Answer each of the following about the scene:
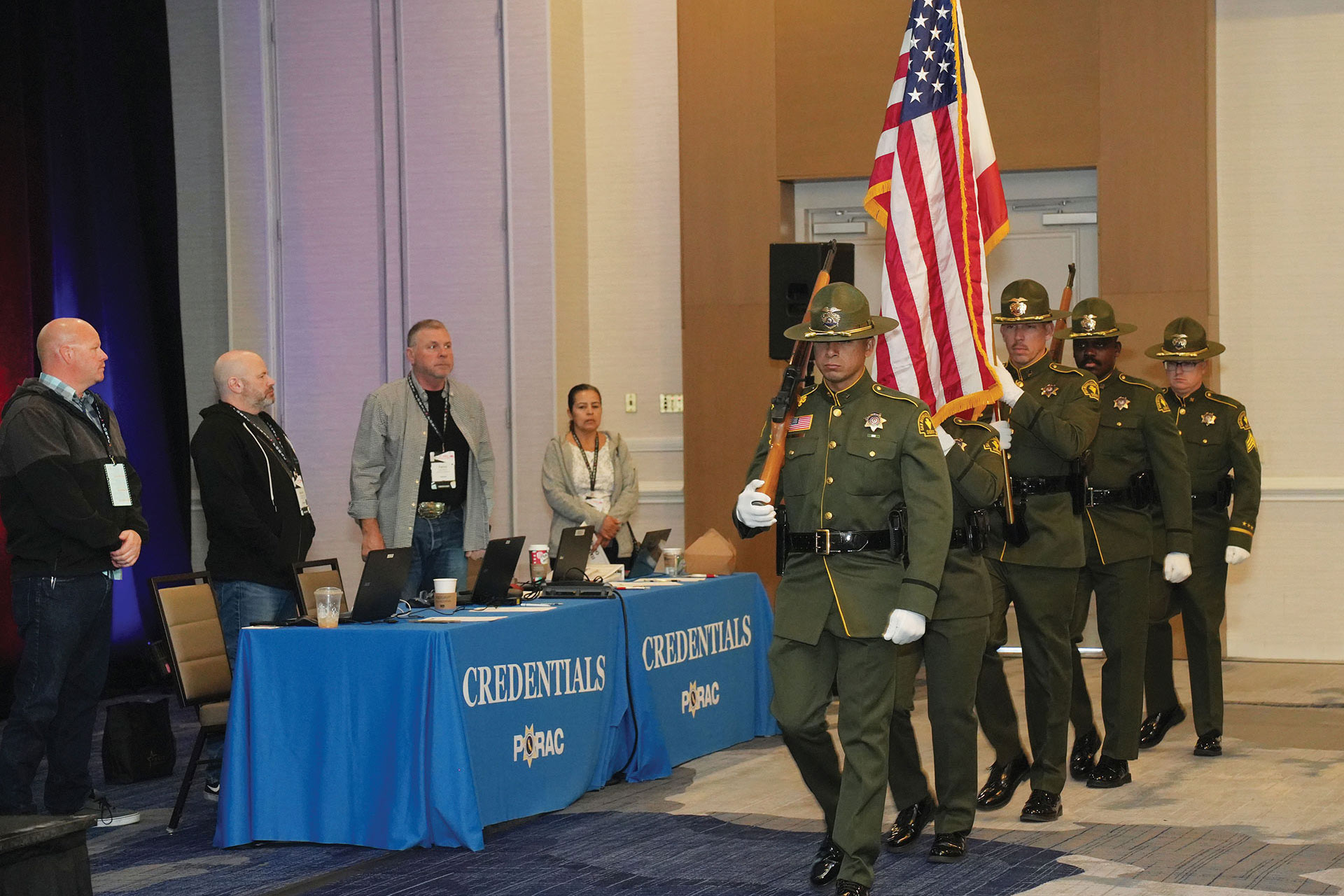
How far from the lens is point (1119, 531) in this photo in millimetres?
5473

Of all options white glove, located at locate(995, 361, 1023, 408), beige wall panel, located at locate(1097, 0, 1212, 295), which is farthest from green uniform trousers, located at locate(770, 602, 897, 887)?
beige wall panel, located at locate(1097, 0, 1212, 295)

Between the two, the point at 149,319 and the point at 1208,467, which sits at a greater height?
the point at 149,319

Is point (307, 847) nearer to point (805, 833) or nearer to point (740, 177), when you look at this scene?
point (805, 833)

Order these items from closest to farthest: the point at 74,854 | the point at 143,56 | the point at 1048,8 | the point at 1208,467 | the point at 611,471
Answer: the point at 74,854
the point at 1208,467
the point at 611,471
the point at 1048,8
the point at 143,56

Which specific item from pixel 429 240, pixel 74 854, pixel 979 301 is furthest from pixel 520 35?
pixel 74 854

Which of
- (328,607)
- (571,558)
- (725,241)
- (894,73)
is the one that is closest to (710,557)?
(571,558)

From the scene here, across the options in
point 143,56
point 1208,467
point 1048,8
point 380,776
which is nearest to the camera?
point 380,776

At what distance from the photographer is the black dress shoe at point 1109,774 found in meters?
5.51

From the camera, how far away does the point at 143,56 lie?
9.38m

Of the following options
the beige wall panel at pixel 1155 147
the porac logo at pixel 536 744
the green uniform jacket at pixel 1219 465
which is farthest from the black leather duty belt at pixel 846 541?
the beige wall panel at pixel 1155 147

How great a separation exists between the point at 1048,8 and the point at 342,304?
4.59m

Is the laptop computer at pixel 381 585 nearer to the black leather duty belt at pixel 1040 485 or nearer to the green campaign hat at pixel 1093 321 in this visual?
the black leather duty belt at pixel 1040 485

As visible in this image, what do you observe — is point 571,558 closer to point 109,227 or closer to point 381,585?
point 381,585

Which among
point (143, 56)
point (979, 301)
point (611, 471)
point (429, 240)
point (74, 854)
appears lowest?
point (74, 854)
